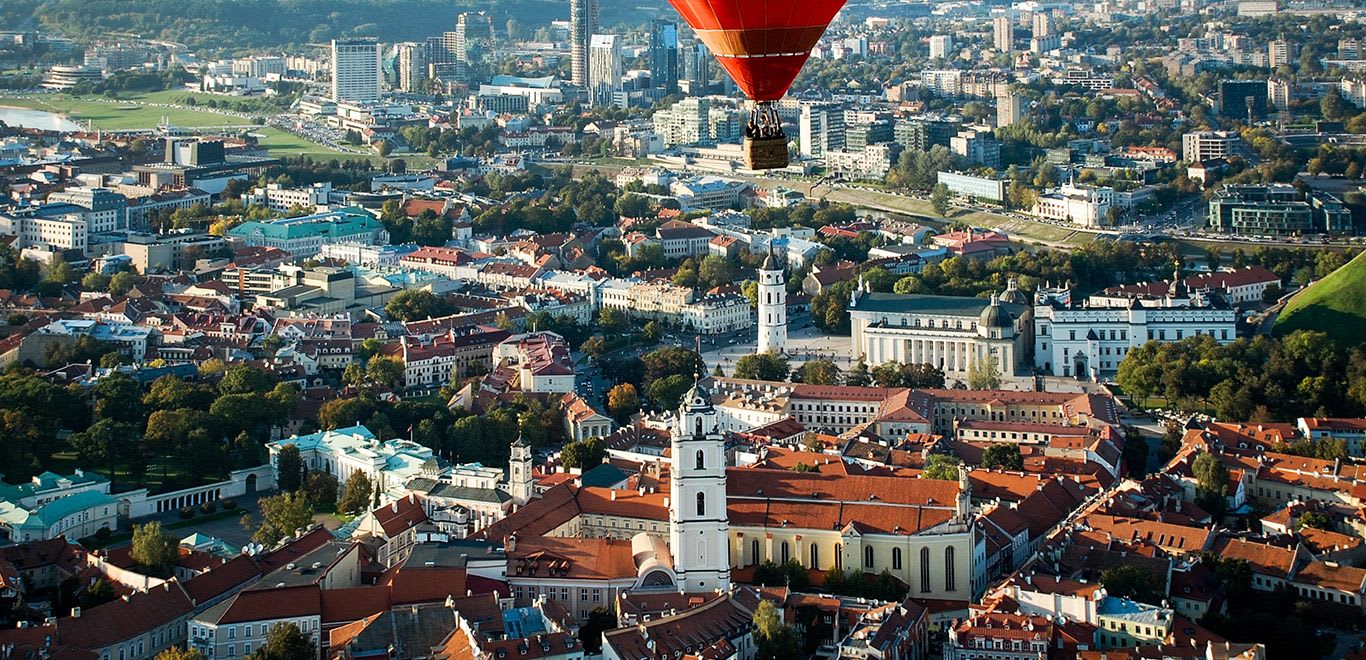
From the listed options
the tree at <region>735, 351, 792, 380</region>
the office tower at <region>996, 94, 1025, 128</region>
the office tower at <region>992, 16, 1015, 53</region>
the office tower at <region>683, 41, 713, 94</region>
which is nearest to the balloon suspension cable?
the tree at <region>735, 351, 792, 380</region>

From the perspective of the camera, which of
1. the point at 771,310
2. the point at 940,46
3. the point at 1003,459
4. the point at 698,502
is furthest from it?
the point at 940,46

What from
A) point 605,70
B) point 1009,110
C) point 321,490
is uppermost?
point 605,70

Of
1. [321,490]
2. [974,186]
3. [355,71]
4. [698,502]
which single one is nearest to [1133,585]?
[698,502]

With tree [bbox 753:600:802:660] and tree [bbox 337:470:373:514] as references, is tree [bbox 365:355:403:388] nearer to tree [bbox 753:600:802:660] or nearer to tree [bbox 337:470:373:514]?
tree [bbox 337:470:373:514]

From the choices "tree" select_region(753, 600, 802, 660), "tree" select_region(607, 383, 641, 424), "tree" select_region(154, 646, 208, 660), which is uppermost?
"tree" select_region(607, 383, 641, 424)

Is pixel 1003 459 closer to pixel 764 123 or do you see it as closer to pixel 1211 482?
pixel 1211 482

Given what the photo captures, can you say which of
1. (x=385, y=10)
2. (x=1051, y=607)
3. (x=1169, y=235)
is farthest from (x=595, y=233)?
(x=385, y=10)
